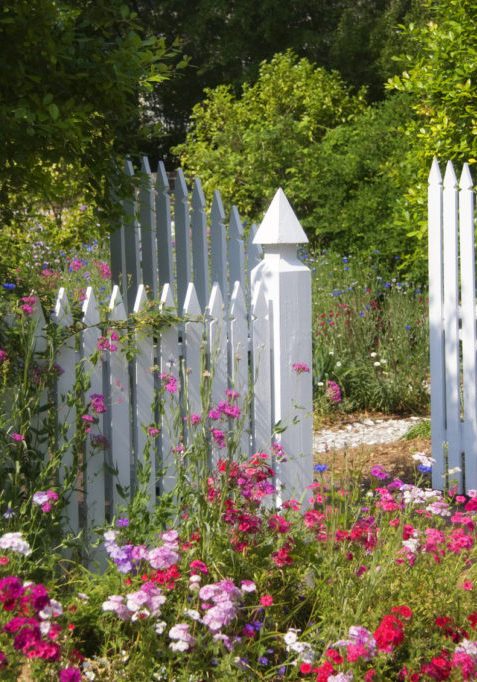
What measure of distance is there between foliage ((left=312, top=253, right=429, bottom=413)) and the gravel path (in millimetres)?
204

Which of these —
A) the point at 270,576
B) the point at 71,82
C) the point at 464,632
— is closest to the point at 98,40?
the point at 71,82

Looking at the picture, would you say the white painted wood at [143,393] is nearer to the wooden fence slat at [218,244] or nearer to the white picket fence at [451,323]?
the wooden fence slat at [218,244]

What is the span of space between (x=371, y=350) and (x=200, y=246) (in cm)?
250

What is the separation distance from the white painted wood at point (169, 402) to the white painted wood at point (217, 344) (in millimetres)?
136

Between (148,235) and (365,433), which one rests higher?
(148,235)

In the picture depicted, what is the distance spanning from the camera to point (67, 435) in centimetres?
334

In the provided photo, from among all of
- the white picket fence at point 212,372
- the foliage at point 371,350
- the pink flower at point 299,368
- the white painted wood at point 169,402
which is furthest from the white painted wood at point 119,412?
the foliage at point 371,350

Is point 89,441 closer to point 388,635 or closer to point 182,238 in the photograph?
point 388,635

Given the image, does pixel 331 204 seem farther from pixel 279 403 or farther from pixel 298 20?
pixel 298 20

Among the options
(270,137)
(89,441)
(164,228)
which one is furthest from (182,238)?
(270,137)

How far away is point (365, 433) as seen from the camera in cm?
628

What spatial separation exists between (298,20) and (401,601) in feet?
71.2

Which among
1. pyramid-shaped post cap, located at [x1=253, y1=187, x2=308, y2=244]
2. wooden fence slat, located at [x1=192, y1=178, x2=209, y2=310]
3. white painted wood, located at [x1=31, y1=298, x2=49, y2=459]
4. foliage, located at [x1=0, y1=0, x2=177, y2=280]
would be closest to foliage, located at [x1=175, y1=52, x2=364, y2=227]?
wooden fence slat, located at [x1=192, y1=178, x2=209, y2=310]

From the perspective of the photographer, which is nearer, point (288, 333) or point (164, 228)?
point (288, 333)
